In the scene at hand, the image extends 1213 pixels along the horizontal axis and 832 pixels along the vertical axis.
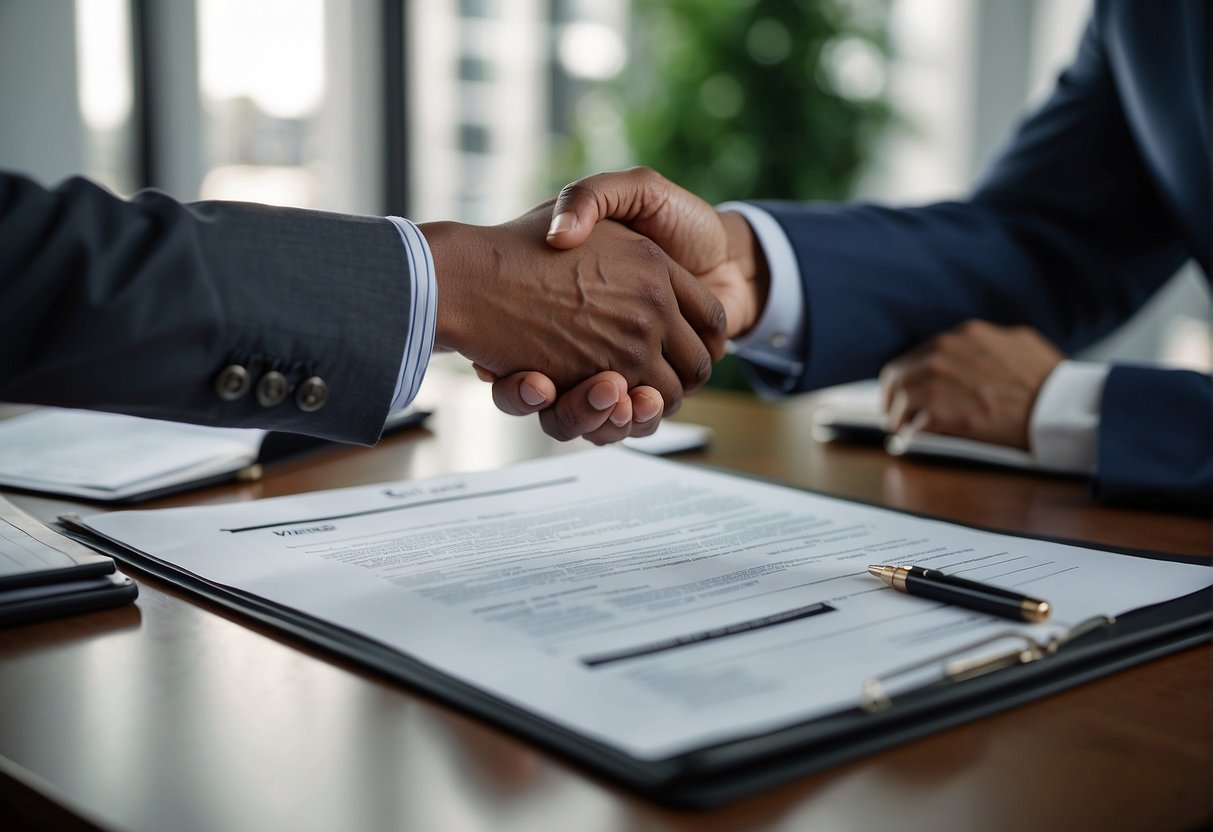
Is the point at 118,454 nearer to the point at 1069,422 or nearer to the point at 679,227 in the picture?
the point at 679,227

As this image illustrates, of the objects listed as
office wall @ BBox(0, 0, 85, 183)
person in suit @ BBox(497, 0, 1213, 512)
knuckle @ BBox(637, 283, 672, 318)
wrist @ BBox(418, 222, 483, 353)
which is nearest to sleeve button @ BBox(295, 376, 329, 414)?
wrist @ BBox(418, 222, 483, 353)

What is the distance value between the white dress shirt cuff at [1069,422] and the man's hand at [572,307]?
299 mm

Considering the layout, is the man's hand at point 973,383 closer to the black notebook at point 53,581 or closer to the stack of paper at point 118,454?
the stack of paper at point 118,454

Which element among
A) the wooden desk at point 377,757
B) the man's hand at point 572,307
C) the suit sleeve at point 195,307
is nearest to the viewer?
the wooden desk at point 377,757

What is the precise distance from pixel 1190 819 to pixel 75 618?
0.52 metres

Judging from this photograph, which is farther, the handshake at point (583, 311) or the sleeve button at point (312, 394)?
the handshake at point (583, 311)

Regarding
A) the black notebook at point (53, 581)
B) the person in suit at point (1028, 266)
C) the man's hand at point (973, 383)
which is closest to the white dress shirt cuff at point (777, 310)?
the person in suit at point (1028, 266)

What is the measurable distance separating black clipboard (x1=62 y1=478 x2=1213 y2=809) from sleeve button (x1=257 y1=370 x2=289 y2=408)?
0.44ft

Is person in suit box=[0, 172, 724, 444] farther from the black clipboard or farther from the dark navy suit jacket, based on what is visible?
the dark navy suit jacket

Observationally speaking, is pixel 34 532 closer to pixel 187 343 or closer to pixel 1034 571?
pixel 187 343

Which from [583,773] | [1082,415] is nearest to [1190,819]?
[583,773]

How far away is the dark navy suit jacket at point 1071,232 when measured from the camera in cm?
114

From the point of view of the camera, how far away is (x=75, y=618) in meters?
0.58

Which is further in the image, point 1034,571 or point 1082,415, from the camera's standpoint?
point 1082,415
